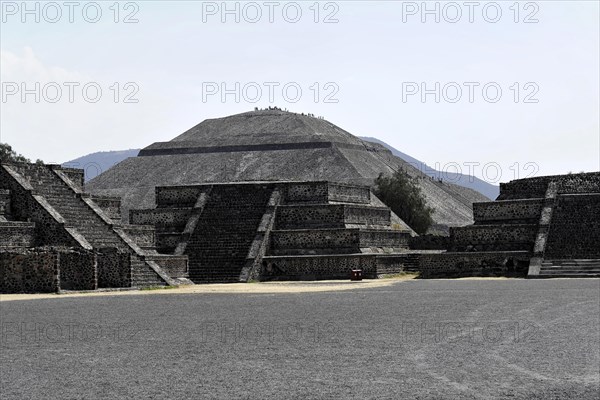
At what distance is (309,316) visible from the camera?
974 inches

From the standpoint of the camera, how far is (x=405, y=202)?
78.6 metres

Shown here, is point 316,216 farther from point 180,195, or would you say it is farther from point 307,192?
point 180,195

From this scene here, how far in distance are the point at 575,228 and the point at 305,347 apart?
3075cm

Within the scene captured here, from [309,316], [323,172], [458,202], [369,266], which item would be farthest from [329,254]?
[458,202]

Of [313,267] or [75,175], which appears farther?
[75,175]

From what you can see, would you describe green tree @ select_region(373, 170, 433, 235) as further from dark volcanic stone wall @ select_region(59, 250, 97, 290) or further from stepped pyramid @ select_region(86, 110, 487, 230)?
dark volcanic stone wall @ select_region(59, 250, 97, 290)

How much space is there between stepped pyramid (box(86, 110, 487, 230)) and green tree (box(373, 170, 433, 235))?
44.5ft

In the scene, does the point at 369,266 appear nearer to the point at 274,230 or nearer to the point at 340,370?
the point at 274,230

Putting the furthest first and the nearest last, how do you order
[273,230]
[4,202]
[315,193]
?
[315,193]
[273,230]
[4,202]

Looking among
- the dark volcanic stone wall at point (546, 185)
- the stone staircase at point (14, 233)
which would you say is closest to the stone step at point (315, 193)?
the dark volcanic stone wall at point (546, 185)

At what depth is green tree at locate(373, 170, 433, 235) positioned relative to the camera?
7721 cm

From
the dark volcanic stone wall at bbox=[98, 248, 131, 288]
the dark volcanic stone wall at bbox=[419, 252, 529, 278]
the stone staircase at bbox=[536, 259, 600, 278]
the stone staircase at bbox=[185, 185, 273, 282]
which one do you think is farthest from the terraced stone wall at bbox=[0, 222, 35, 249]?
the stone staircase at bbox=[536, 259, 600, 278]

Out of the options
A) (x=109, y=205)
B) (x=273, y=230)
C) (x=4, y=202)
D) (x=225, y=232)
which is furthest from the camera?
(x=225, y=232)

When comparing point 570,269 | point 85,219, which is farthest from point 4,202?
point 570,269
